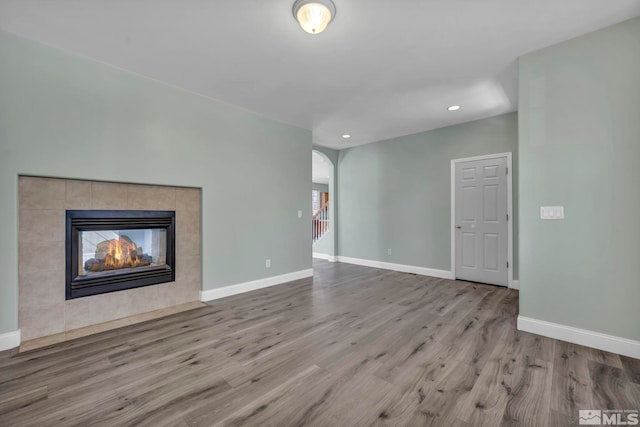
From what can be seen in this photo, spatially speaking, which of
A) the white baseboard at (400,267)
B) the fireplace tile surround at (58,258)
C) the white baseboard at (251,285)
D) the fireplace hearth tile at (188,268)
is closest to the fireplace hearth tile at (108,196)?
the fireplace tile surround at (58,258)

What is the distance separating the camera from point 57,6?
207 cm

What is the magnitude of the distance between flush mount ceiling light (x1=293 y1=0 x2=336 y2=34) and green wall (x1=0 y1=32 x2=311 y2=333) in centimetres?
205

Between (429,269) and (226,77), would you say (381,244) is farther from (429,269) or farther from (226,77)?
(226,77)

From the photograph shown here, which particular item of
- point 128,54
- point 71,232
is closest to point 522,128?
point 128,54

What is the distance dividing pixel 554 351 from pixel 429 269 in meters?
2.79

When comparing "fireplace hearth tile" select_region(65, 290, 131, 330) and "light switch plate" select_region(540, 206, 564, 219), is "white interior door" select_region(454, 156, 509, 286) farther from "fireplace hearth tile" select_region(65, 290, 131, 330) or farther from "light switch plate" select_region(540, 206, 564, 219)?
"fireplace hearth tile" select_region(65, 290, 131, 330)

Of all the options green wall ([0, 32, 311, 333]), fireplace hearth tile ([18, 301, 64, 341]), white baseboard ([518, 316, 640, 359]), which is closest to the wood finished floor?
white baseboard ([518, 316, 640, 359])

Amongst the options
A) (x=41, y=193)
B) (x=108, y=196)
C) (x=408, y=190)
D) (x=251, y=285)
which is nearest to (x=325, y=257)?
(x=408, y=190)

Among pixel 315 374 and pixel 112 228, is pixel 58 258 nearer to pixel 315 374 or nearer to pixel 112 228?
pixel 112 228

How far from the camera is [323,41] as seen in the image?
2.45 meters

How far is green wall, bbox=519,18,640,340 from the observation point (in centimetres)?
227

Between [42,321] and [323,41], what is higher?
[323,41]

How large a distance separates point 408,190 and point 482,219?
1.39 m

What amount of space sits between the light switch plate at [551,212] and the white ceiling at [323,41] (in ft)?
4.94
